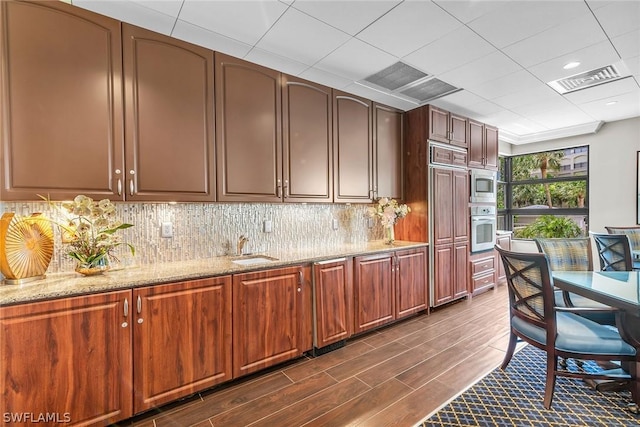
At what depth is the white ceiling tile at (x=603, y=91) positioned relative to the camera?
128 inches

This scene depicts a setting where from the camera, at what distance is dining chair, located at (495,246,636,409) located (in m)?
1.74

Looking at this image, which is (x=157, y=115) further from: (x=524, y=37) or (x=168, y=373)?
(x=524, y=37)

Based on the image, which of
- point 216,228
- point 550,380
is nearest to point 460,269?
point 550,380

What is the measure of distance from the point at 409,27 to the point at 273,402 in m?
2.88

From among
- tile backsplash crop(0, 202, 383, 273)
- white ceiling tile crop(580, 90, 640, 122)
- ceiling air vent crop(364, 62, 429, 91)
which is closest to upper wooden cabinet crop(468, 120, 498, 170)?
white ceiling tile crop(580, 90, 640, 122)

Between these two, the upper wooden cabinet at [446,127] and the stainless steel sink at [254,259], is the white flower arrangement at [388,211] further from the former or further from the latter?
the stainless steel sink at [254,259]

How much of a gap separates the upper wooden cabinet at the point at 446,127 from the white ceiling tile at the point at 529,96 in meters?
0.50

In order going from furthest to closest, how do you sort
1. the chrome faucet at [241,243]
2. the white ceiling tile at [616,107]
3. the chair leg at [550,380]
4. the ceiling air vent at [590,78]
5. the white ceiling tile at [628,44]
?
the white ceiling tile at [616,107], the ceiling air vent at [590,78], the chrome faucet at [241,243], the white ceiling tile at [628,44], the chair leg at [550,380]

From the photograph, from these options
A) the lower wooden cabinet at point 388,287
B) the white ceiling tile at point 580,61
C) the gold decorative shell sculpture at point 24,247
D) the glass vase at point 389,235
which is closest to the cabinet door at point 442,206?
the lower wooden cabinet at point 388,287

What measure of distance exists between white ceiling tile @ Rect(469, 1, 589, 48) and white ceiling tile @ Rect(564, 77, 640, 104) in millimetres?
1830

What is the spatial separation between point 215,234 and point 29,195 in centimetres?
122

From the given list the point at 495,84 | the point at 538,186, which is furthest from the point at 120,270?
the point at 538,186

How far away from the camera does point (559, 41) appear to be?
2.43 metres

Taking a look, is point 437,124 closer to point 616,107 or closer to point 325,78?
point 325,78
